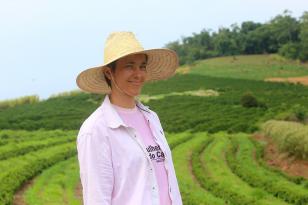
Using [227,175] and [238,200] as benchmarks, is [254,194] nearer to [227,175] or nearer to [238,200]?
[238,200]

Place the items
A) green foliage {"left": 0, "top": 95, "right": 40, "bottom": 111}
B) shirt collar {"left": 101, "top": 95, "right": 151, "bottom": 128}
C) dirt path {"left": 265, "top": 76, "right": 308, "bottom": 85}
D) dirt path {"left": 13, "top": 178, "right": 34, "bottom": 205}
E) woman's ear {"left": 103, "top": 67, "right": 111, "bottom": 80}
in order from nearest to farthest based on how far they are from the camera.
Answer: shirt collar {"left": 101, "top": 95, "right": 151, "bottom": 128}
woman's ear {"left": 103, "top": 67, "right": 111, "bottom": 80}
dirt path {"left": 13, "top": 178, "right": 34, "bottom": 205}
green foliage {"left": 0, "top": 95, "right": 40, "bottom": 111}
dirt path {"left": 265, "top": 76, "right": 308, "bottom": 85}

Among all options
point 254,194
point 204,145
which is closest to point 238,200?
point 254,194

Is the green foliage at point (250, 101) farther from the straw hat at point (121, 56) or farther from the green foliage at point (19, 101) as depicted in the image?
the straw hat at point (121, 56)

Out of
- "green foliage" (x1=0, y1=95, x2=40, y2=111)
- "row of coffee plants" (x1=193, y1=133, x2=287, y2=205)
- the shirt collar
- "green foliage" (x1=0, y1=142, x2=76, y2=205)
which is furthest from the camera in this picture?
"green foliage" (x1=0, y1=95, x2=40, y2=111)

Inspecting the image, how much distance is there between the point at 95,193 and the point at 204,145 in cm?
2070

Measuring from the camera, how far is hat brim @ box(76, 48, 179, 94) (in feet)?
11.5

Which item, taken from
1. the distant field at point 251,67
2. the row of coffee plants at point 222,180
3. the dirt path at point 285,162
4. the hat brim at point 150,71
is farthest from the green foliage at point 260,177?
the distant field at point 251,67

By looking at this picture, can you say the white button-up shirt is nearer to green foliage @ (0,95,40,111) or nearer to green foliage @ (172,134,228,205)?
green foliage @ (172,134,228,205)

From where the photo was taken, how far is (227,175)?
1568 centimetres

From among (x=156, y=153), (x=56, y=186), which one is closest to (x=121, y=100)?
(x=156, y=153)

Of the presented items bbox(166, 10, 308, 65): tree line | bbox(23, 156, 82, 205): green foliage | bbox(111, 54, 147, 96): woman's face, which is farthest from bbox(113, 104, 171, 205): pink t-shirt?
bbox(166, 10, 308, 65): tree line

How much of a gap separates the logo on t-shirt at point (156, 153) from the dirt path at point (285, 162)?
43.2ft

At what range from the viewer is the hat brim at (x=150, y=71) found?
3.52 meters

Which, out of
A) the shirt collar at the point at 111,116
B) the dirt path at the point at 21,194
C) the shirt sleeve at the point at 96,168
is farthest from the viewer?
the dirt path at the point at 21,194
